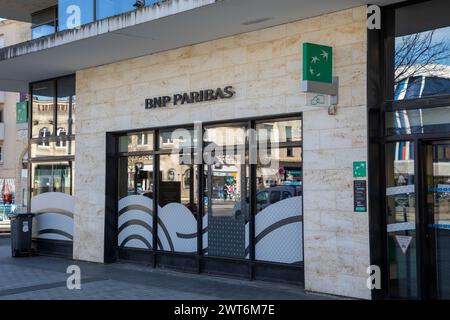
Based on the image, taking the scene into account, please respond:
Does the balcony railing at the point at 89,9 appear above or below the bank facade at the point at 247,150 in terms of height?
above

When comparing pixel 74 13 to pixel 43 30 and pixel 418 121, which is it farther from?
pixel 418 121

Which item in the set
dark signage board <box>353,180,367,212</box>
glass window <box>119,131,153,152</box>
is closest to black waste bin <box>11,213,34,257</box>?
glass window <box>119,131,153,152</box>

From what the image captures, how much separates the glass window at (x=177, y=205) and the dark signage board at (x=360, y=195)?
3.56m

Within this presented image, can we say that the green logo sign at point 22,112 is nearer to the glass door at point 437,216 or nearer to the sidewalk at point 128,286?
the sidewalk at point 128,286

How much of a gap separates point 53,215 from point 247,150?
6.12 meters

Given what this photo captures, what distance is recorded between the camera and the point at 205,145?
36.0 feet

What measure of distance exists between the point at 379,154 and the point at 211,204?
3.57 m

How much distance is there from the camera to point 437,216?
26.2 feet

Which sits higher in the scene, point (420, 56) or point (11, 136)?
point (11, 136)

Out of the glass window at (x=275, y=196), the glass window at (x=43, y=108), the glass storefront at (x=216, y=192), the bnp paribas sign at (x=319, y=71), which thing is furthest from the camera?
the glass window at (x=43, y=108)

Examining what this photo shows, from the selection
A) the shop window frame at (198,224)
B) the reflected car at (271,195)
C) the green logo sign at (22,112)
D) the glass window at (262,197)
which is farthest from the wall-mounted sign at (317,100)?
the green logo sign at (22,112)

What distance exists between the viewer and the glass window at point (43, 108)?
14.3 meters

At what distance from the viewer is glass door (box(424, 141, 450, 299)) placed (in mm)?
7914

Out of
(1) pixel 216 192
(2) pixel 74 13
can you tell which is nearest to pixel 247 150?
(1) pixel 216 192
